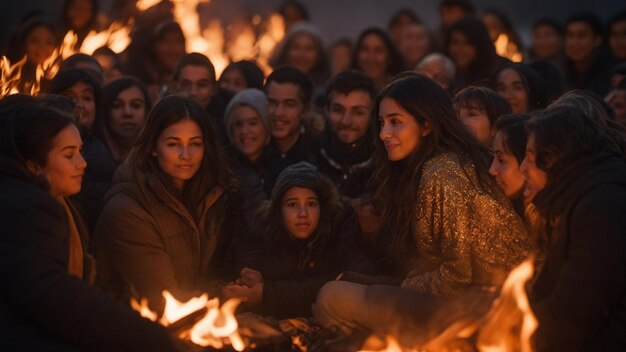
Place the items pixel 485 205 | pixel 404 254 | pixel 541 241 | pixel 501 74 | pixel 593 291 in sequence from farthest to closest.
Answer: pixel 501 74, pixel 404 254, pixel 485 205, pixel 541 241, pixel 593 291

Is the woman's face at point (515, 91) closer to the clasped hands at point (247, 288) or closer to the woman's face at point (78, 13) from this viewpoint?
the clasped hands at point (247, 288)

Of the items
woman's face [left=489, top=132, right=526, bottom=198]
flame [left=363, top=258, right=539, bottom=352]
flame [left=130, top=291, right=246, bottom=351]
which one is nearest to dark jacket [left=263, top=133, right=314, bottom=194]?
flame [left=130, top=291, right=246, bottom=351]

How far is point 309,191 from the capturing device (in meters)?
6.28

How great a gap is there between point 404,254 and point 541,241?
116 centimetres

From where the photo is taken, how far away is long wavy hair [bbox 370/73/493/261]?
17.8 feet

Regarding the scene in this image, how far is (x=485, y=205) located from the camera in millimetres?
5207

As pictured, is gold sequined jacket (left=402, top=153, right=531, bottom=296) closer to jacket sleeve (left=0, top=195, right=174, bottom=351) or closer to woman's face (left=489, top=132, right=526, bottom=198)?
woman's face (left=489, top=132, right=526, bottom=198)

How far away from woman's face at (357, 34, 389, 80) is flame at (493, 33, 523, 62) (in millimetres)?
1962

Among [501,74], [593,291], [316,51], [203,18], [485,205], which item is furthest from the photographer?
[203,18]

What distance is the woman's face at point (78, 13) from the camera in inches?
370

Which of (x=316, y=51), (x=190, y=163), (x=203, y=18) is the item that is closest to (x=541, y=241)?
(x=190, y=163)

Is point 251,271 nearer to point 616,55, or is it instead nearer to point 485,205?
point 485,205

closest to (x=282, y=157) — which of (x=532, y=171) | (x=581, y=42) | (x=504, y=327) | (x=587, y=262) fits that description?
(x=532, y=171)

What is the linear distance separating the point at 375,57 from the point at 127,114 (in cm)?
283
